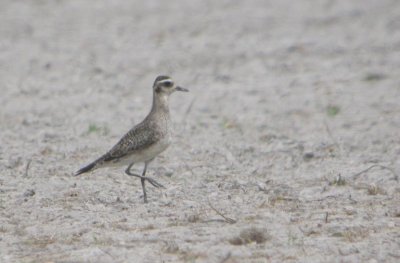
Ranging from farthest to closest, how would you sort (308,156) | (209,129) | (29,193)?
(209,129) < (308,156) < (29,193)

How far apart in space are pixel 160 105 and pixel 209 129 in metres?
3.73

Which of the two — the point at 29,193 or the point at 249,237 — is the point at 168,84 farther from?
the point at 249,237

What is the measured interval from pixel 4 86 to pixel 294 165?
7271 mm

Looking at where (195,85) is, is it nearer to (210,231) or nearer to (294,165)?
(294,165)

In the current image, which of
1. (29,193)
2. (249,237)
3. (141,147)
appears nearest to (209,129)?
(141,147)

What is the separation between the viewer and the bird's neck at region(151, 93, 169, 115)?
41.4 ft

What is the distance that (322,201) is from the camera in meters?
11.8

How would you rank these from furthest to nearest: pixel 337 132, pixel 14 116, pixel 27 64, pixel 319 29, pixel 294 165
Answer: pixel 319 29
pixel 27 64
pixel 14 116
pixel 337 132
pixel 294 165

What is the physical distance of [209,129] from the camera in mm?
16359

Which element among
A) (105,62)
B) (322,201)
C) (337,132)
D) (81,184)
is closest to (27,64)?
(105,62)

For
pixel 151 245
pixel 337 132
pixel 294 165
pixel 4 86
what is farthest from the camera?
pixel 4 86

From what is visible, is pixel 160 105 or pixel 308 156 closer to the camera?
pixel 160 105

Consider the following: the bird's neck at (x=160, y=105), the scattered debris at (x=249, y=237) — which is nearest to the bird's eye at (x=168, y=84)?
the bird's neck at (x=160, y=105)

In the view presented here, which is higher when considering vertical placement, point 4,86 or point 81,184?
point 4,86
